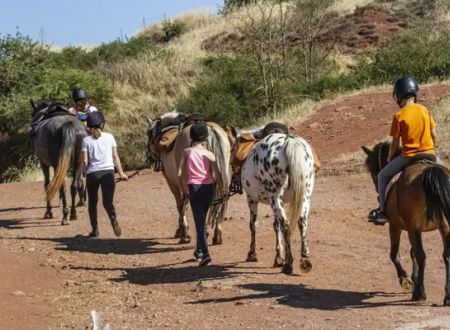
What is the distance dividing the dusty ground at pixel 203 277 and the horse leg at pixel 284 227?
0.16 meters

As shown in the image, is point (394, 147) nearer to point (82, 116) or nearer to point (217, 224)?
point (217, 224)

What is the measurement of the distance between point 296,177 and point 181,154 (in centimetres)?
293

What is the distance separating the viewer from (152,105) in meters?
34.9

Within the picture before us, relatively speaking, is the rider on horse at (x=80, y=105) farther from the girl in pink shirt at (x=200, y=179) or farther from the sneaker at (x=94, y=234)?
the girl in pink shirt at (x=200, y=179)

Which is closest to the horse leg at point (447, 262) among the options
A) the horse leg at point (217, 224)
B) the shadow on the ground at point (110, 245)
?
the horse leg at point (217, 224)

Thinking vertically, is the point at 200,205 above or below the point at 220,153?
below

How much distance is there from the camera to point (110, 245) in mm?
12672

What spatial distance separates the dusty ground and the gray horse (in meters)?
0.63

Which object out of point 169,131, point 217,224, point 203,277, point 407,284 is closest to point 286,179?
point 203,277

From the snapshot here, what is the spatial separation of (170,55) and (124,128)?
8.58 m

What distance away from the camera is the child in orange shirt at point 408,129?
8.52 meters

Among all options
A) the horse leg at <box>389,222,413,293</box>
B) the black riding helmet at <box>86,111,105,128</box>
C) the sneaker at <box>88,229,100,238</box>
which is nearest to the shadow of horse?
the sneaker at <box>88,229,100,238</box>

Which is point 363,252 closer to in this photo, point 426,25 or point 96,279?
point 96,279

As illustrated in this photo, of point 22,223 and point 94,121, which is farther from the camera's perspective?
point 22,223
